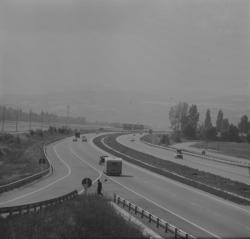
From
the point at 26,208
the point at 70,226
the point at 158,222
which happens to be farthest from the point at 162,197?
the point at 70,226

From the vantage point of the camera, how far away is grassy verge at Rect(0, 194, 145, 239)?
2491 cm

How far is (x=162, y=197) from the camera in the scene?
176 ft

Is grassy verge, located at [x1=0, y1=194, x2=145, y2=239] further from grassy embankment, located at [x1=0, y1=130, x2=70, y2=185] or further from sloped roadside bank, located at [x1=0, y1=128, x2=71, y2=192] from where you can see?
grassy embankment, located at [x1=0, y1=130, x2=70, y2=185]

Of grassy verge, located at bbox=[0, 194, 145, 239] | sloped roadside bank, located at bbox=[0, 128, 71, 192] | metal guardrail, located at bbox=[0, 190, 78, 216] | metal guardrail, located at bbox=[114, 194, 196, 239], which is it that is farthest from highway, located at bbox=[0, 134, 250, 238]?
metal guardrail, located at bbox=[0, 190, 78, 216]

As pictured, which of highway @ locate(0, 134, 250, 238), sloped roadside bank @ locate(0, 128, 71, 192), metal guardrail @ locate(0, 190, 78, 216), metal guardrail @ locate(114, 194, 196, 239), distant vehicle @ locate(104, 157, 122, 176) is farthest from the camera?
distant vehicle @ locate(104, 157, 122, 176)

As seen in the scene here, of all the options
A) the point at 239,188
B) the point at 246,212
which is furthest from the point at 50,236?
the point at 239,188

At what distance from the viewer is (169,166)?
89.7 metres

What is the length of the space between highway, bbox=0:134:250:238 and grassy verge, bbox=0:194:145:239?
6.46m

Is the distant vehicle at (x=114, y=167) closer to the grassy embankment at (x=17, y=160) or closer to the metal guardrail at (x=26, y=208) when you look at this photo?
the grassy embankment at (x=17, y=160)

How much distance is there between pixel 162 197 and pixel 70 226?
2789cm

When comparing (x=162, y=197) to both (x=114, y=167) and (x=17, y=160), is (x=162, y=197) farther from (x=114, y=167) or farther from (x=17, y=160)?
(x=17, y=160)

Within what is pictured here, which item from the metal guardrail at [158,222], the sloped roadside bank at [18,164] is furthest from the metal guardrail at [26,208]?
the sloped roadside bank at [18,164]

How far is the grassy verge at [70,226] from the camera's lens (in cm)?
2491

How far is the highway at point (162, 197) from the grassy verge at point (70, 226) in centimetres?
646
